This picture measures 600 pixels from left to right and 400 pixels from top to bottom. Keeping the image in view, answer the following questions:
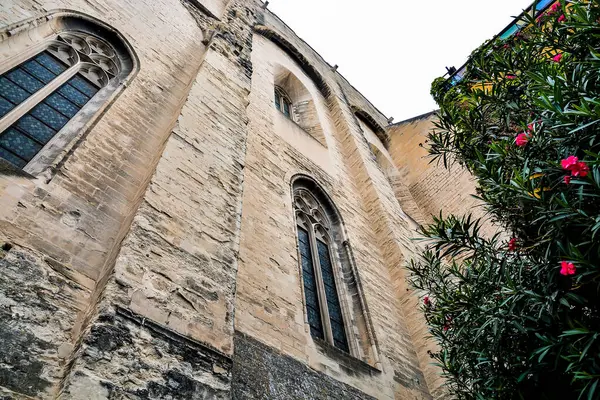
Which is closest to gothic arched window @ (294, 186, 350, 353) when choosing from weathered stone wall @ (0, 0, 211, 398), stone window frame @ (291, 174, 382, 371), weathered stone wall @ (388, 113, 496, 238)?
stone window frame @ (291, 174, 382, 371)

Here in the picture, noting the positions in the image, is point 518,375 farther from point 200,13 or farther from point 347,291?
point 200,13

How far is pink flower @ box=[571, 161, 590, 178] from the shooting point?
7.23ft

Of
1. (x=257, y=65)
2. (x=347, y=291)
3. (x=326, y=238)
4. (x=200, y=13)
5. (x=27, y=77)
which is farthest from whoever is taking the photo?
(x=257, y=65)

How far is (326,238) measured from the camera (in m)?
6.59

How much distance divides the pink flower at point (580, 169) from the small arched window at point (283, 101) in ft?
27.3

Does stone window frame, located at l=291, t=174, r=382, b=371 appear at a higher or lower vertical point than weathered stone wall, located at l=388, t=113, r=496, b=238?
lower

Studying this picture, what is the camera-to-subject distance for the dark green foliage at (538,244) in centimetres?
237

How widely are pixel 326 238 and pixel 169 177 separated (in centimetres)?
373

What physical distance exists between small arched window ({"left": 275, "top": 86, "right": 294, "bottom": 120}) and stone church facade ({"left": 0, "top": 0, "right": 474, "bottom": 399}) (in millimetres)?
1743

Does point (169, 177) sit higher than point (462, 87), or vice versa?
point (462, 87)

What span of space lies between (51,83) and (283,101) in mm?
6788

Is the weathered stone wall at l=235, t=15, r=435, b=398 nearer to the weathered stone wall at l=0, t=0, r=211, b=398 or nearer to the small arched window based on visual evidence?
the small arched window

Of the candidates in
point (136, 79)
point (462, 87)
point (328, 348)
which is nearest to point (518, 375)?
point (328, 348)

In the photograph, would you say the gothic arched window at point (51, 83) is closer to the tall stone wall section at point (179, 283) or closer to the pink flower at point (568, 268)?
the tall stone wall section at point (179, 283)
